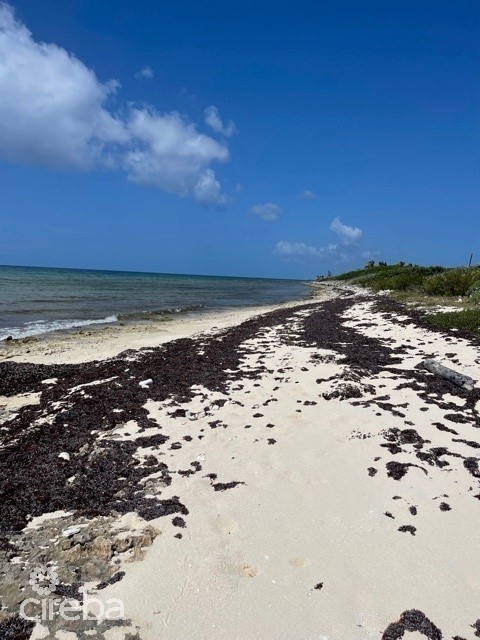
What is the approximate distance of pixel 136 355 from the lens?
1268 cm

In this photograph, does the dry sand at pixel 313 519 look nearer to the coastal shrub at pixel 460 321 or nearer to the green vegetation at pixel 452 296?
the coastal shrub at pixel 460 321

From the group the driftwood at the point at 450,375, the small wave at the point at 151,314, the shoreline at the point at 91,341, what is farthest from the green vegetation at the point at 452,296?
the small wave at the point at 151,314

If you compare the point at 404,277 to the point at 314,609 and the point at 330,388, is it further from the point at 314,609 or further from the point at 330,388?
the point at 314,609

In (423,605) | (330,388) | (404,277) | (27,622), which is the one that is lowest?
(27,622)

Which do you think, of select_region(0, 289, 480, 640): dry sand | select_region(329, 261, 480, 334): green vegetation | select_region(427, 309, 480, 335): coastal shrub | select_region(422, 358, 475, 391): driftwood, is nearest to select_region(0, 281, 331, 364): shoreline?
select_region(0, 289, 480, 640): dry sand

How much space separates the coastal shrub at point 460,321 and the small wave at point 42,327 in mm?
16808

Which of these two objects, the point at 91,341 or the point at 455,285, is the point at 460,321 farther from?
the point at 91,341

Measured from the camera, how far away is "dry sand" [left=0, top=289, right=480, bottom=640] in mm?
3225

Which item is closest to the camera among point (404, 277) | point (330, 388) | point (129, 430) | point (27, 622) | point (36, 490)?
point (27, 622)

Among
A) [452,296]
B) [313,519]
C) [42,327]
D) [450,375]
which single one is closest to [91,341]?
[42,327]

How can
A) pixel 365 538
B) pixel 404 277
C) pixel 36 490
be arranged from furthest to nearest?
pixel 404 277 → pixel 36 490 → pixel 365 538

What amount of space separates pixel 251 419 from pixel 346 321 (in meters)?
12.5

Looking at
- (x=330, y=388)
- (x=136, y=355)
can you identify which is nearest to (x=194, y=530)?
(x=330, y=388)

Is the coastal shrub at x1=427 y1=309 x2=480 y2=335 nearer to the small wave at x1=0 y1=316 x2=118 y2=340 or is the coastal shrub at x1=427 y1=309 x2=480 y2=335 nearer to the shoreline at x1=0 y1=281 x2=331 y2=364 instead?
the shoreline at x1=0 y1=281 x2=331 y2=364
